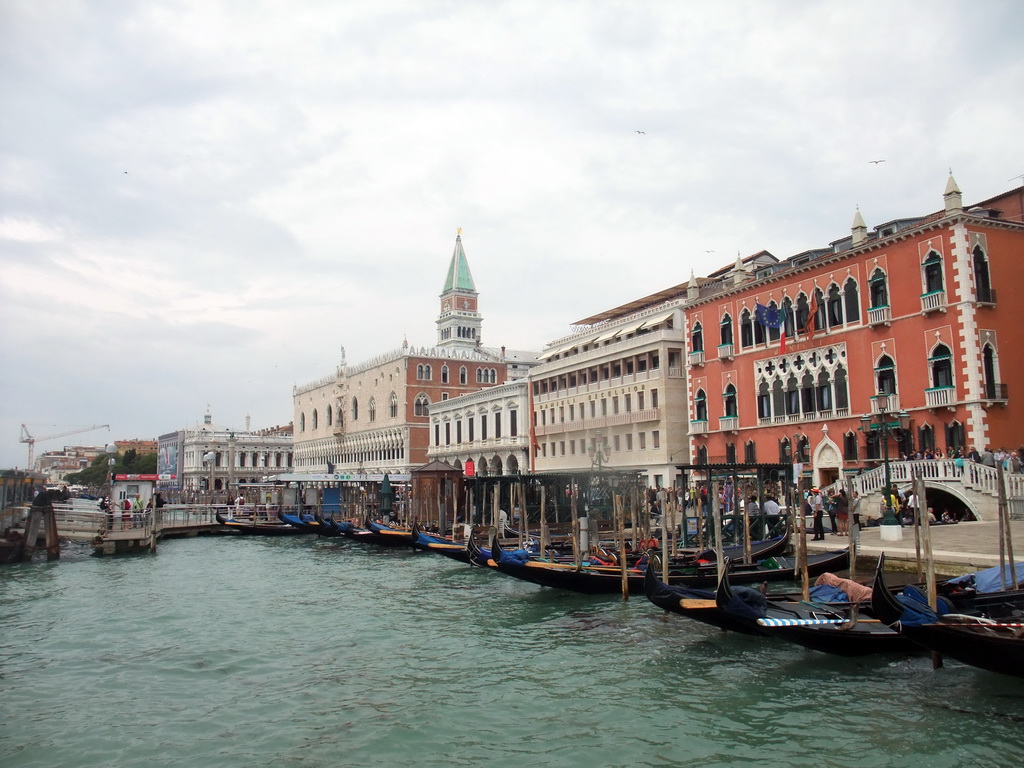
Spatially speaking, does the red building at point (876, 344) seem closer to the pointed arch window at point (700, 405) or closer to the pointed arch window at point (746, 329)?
the pointed arch window at point (746, 329)

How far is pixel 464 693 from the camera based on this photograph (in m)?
9.65

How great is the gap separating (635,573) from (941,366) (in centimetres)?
1151

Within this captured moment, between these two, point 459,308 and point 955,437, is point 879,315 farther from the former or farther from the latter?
point 459,308

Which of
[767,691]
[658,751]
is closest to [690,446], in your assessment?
[767,691]

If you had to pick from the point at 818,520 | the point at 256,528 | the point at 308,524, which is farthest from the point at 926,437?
the point at 256,528

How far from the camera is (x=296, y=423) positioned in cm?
8038

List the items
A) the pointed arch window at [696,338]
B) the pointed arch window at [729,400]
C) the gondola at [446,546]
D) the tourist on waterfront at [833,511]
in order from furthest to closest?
the pointed arch window at [696,338], the pointed arch window at [729,400], the gondola at [446,546], the tourist on waterfront at [833,511]

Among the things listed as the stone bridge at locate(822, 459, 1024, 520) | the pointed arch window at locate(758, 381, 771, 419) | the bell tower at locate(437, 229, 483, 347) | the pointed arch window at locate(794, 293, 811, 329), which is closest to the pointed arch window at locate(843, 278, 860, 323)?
the pointed arch window at locate(794, 293, 811, 329)

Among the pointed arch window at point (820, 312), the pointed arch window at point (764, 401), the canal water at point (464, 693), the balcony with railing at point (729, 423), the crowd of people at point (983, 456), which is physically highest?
the pointed arch window at point (820, 312)

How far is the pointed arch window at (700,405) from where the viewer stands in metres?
30.8

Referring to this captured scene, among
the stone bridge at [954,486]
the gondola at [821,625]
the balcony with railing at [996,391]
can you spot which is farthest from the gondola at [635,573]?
the balcony with railing at [996,391]

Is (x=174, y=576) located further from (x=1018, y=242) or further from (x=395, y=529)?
(x=1018, y=242)

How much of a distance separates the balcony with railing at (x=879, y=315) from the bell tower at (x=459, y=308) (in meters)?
50.1

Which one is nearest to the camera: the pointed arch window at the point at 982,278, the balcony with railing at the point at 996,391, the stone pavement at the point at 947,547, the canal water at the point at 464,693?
the canal water at the point at 464,693
